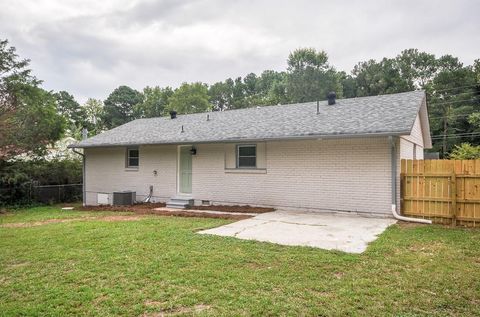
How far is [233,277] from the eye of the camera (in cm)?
446

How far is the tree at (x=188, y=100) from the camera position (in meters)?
43.7

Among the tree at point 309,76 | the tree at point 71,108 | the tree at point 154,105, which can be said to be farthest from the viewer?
the tree at point 154,105

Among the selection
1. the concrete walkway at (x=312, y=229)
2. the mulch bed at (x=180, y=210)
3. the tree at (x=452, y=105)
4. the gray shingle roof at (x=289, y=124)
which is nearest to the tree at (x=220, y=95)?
the tree at (x=452, y=105)

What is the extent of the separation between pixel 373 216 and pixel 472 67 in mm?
33006

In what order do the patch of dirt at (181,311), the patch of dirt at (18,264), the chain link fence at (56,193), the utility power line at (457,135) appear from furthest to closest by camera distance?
1. the utility power line at (457,135)
2. the chain link fence at (56,193)
3. the patch of dirt at (18,264)
4. the patch of dirt at (181,311)

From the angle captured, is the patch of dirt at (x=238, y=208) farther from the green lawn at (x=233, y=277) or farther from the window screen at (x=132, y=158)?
the window screen at (x=132, y=158)

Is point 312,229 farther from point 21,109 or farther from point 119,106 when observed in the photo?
point 119,106

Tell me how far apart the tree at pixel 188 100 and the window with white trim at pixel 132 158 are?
2929cm

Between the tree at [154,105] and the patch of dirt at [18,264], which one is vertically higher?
the tree at [154,105]

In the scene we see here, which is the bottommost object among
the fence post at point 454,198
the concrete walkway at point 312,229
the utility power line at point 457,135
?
the concrete walkway at point 312,229

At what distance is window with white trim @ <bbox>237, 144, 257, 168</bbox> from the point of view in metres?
11.6

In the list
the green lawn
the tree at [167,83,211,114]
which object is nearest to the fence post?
the green lawn

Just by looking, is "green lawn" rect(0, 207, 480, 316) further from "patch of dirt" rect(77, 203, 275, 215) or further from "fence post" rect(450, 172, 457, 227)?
"patch of dirt" rect(77, 203, 275, 215)

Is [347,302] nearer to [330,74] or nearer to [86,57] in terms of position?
[86,57]
